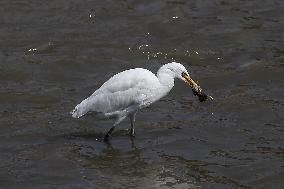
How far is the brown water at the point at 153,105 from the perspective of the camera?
10.0m

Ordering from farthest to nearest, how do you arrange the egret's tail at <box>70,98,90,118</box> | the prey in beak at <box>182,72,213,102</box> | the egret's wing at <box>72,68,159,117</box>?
the egret's tail at <box>70,98,90,118</box>, the prey in beak at <box>182,72,213,102</box>, the egret's wing at <box>72,68,159,117</box>

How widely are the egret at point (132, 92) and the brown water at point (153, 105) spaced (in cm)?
43

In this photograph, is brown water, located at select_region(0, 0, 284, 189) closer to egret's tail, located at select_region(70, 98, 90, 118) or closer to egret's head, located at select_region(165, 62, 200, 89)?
egret's tail, located at select_region(70, 98, 90, 118)

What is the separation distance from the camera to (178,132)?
36.9ft

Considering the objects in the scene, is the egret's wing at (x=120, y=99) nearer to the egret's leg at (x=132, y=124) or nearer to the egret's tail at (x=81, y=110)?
the egret's tail at (x=81, y=110)

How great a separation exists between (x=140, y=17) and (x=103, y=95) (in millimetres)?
5487

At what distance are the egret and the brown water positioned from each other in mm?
435

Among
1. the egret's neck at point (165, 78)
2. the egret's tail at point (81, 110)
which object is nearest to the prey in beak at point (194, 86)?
the egret's neck at point (165, 78)

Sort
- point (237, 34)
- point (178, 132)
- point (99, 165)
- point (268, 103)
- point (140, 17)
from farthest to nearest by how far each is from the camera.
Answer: point (140, 17), point (237, 34), point (268, 103), point (178, 132), point (99, 165)

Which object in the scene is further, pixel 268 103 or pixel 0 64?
pixel 0 64

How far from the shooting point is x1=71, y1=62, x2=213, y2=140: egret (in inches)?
420

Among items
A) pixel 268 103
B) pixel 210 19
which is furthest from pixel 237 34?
pixel 268 103

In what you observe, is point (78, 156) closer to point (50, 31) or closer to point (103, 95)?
point (103, 95)

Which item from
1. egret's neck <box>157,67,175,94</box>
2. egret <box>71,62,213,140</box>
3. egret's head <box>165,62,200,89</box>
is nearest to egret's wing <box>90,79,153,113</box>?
egret <box>71,62,213,140</box>
